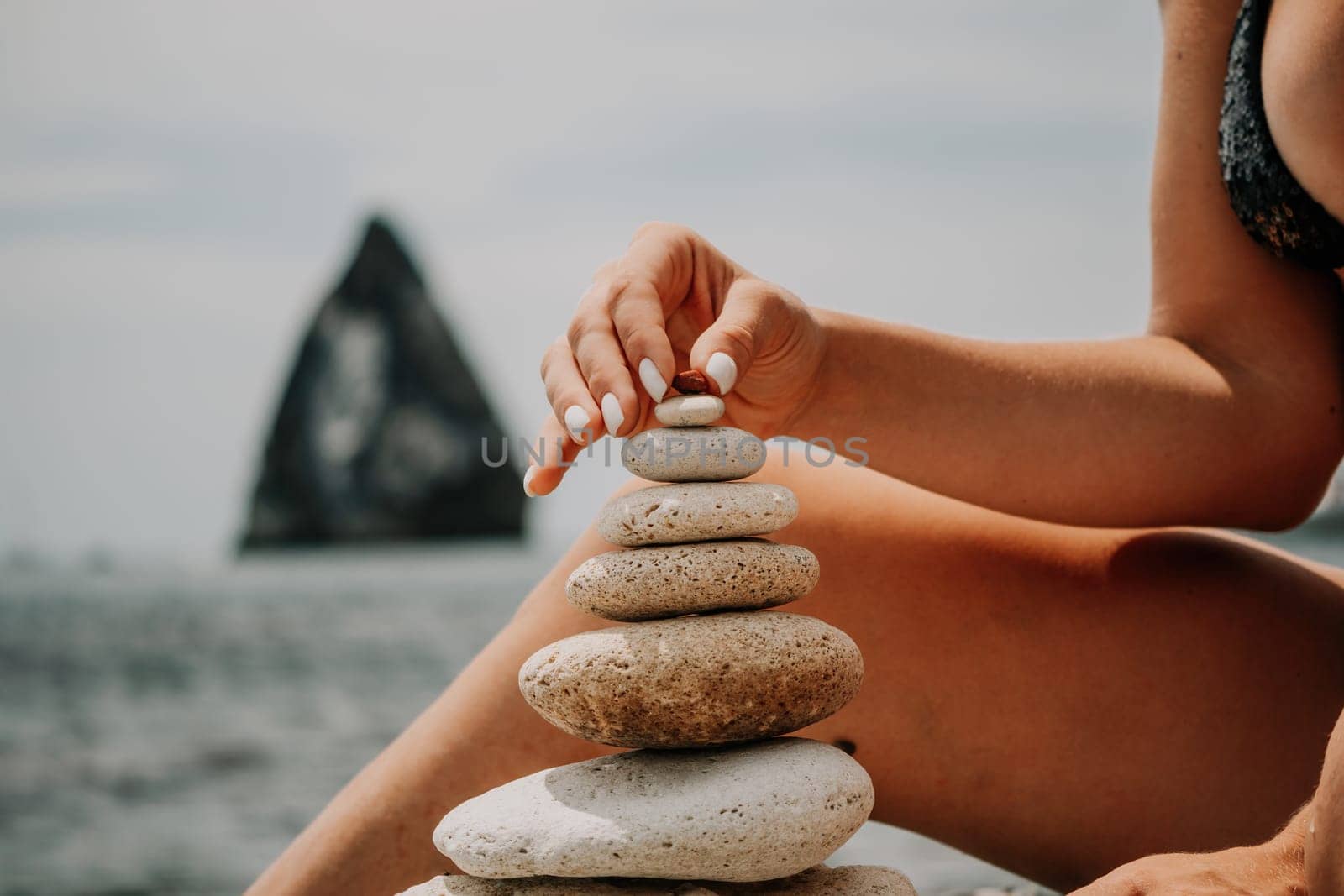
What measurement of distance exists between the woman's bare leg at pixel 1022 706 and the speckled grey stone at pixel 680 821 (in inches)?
18.7

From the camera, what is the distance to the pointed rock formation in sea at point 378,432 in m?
42.9

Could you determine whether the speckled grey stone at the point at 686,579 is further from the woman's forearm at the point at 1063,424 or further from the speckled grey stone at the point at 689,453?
the woman's forearm at the point at 1063,424

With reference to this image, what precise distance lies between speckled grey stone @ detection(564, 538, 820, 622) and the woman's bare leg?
0.46 m

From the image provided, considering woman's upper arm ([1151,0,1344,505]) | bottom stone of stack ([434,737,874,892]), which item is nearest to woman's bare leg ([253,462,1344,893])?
woman's upper arm ([1151,0,1344,505])

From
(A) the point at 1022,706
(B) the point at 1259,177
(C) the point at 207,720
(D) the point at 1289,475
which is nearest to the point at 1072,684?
(A) the point at 1022,706

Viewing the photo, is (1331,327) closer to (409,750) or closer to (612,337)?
(612,337)

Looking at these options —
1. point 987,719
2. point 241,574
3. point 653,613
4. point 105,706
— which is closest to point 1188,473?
point 987,719

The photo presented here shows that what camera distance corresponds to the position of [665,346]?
146cm

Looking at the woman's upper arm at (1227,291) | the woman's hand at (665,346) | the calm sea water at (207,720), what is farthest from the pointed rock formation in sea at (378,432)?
the woman's hand at (665,346)

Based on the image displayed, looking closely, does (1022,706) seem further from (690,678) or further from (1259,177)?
(1259,177)

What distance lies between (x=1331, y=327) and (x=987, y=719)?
3.16 feet

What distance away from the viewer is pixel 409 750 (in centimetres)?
195

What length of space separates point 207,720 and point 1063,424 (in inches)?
453

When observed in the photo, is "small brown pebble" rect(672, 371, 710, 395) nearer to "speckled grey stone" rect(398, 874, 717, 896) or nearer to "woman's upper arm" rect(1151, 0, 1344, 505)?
"speckled grey stone" rect(398, 874, 717, 896)
